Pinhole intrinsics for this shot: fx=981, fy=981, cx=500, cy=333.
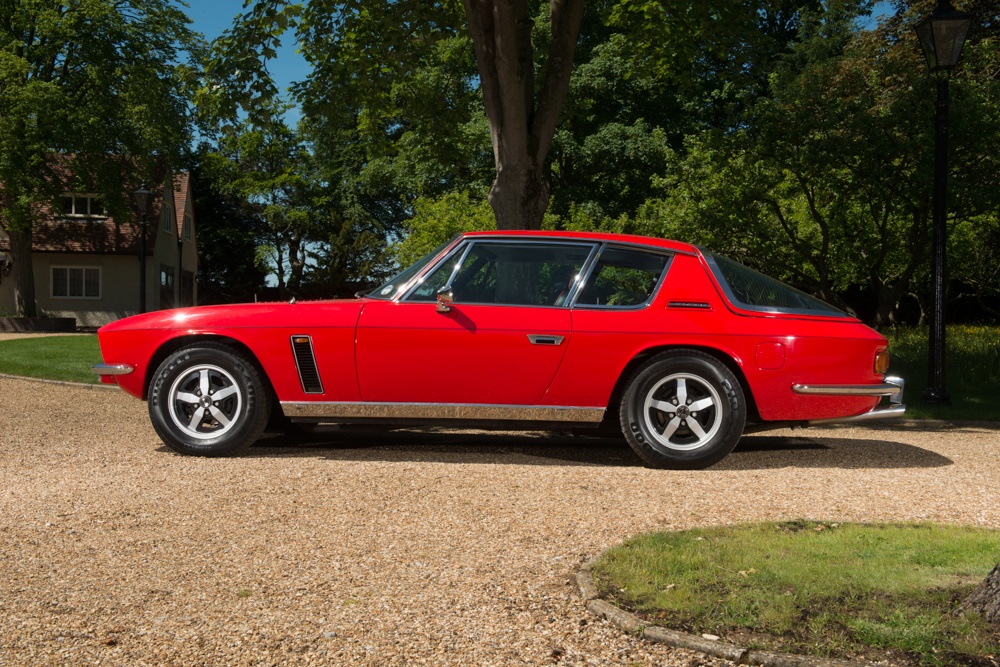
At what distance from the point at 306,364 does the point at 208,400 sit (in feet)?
2.50

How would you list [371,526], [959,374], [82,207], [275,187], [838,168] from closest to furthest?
[371,526] → [959,374] → [838,168] → [82,207] → [275,187]

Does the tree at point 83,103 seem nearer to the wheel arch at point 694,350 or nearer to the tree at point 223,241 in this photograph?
the tree at point 223,241

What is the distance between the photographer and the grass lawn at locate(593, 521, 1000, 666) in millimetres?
3158

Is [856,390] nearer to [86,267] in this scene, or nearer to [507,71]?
[507,71]

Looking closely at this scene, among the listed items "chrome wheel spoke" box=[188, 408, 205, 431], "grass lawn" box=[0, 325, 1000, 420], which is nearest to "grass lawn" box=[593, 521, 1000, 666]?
"chrome wheel spoke" box=[188, 408, 205, 431]

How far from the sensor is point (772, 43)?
47.0ft

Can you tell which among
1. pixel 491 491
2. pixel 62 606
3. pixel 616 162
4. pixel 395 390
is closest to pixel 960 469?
pixel 491 491

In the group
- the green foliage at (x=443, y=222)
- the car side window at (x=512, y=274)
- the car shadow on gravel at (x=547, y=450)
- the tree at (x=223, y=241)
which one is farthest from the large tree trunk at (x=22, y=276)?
the car side window at (x=512, y=274)

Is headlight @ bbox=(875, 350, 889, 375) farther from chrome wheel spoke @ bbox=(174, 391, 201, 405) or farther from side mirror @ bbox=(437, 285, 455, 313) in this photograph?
chrome wheel spoke @ bbox=(174, 391, 201, 405)

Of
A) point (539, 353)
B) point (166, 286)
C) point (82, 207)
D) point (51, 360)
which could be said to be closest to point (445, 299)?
point (539, 353)

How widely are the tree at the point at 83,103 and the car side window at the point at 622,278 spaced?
30.0 m

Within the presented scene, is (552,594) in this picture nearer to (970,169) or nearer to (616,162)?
(970,169)

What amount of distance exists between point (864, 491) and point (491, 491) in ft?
7.40

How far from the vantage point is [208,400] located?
22.4 ft
